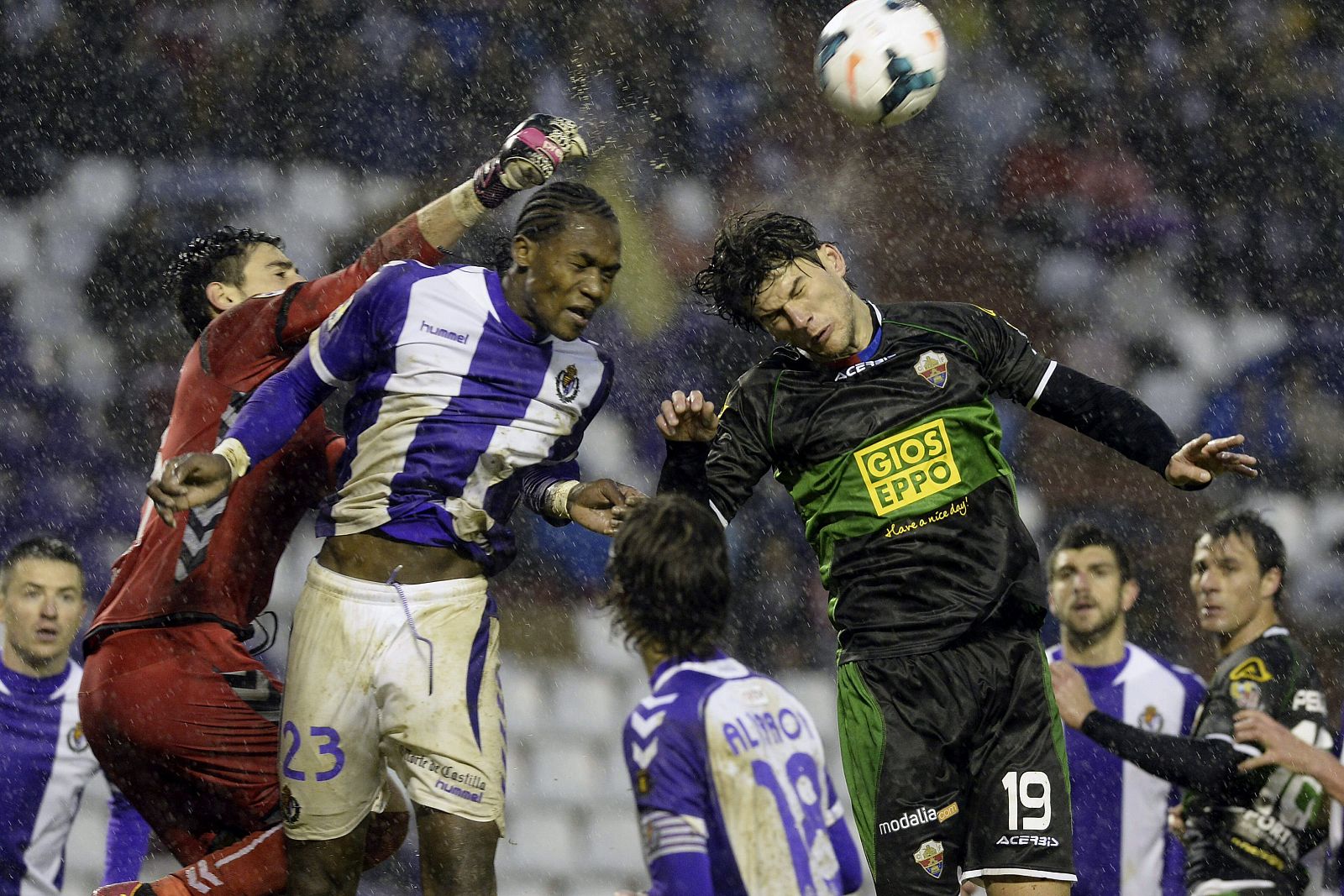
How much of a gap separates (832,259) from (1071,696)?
1.91 metres

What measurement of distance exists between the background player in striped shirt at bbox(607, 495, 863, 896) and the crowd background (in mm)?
4964

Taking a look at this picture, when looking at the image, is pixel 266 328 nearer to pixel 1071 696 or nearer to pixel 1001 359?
pixel 1001 359

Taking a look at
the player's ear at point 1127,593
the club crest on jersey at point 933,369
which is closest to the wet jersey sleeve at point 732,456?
the club crest on jersey at point 933,369

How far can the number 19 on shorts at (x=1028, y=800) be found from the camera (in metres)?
4.01

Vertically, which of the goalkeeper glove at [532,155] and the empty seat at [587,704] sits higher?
the goalkeeper glove at [532,155]

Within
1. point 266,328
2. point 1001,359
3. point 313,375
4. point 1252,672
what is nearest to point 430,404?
point 313,375

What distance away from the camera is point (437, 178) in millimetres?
9156

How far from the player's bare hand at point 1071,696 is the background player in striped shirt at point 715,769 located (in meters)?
2.27

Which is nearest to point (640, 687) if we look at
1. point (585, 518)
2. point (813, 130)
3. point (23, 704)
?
point (23, 704)

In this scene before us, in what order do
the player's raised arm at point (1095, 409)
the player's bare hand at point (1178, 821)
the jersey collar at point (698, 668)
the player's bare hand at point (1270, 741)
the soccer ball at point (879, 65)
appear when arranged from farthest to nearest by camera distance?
the player's bare hand at point (1178, 821) → the player's bare hand at point (1270, 741) → the soccer ball at point (879, 65) → the player's raised arm at point (1095, 409) → the jersey collar at point (698, 668)

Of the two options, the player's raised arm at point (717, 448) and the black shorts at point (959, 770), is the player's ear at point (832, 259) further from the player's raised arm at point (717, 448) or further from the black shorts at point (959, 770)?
the black shorts at point (959, 770)

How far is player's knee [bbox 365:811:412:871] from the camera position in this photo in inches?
175

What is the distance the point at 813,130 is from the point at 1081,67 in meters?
1.73

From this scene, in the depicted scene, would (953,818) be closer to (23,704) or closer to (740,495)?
(740,495)
